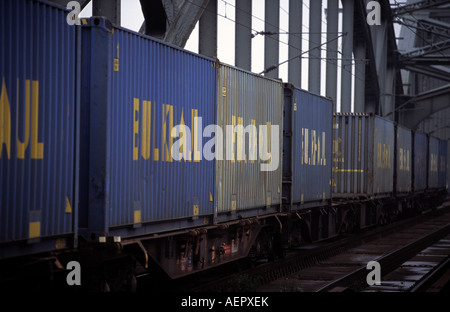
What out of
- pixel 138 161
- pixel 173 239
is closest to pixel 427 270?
pixel 173 239

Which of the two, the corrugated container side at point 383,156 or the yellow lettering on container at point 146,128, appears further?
the corrugated container side at point 383,156

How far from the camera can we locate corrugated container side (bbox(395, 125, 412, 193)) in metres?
30.1

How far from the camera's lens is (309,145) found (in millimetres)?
17812

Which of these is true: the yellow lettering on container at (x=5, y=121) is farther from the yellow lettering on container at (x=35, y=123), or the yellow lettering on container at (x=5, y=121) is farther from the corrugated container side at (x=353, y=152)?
the corrugated container side at (x=353, y=152)

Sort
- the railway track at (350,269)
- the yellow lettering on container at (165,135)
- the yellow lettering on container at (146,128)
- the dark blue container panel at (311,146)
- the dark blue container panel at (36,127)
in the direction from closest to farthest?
the dark blue container panel at (36,127) < the yellow lettering on container at (146,128) < the yellow lettering on container at (165,135) < the railway track at (350,269) < the dark blue container panel at (311,146)

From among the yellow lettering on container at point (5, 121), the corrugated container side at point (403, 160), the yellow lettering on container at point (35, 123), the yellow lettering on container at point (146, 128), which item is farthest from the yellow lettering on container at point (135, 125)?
the corrugated container side at point (403, 160)

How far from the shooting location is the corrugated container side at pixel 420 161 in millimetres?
35219

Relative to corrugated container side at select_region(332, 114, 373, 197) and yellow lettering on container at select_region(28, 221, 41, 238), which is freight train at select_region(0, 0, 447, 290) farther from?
corrugated container side at select_region(332, 114, 373, 197)

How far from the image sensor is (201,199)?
1207 cm

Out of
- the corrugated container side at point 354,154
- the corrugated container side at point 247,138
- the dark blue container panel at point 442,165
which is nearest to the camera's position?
the corrugated container side at point 247,138

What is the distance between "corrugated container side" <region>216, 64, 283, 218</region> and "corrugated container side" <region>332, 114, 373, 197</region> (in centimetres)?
893

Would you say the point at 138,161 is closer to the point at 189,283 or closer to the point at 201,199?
the point at 201,199

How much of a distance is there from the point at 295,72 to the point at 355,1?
59.0 feet

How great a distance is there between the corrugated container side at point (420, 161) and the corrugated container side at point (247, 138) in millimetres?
21007
